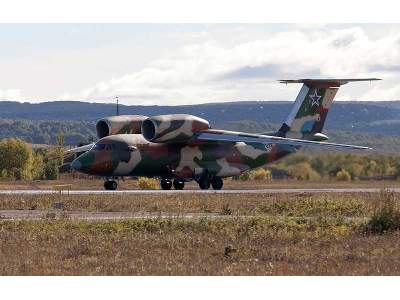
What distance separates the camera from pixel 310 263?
18797mm

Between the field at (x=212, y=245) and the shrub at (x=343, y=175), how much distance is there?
91.6ft

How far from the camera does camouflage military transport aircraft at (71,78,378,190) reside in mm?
48344

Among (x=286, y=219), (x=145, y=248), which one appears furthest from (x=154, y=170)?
(x=145, y=248)

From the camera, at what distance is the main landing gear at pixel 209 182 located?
51.8 meters

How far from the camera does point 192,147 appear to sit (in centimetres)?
5134

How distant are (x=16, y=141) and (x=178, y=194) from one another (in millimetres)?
49890

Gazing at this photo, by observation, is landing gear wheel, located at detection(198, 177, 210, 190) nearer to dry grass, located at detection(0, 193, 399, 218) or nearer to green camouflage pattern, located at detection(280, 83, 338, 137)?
green camouflage pattern, located at detection(280, 83, 338, 137)

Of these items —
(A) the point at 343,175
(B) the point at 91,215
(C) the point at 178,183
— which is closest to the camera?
(B) the point at 91,215

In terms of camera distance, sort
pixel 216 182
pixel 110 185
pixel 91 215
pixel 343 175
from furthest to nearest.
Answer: pixel 343 175 → pixel 216 182 → pixel 110 185 → pixel 91 215

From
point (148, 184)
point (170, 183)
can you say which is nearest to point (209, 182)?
point (170, 183)

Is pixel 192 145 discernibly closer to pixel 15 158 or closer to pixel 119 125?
pixel 119 125

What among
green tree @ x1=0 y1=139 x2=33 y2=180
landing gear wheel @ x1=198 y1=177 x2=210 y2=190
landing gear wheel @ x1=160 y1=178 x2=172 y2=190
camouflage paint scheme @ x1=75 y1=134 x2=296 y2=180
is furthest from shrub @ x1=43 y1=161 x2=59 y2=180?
landing gear wheel @ x1=198 y1=177 x2=210 y2=190

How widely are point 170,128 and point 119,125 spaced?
545 cm

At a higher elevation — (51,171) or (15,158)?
(15,158)
